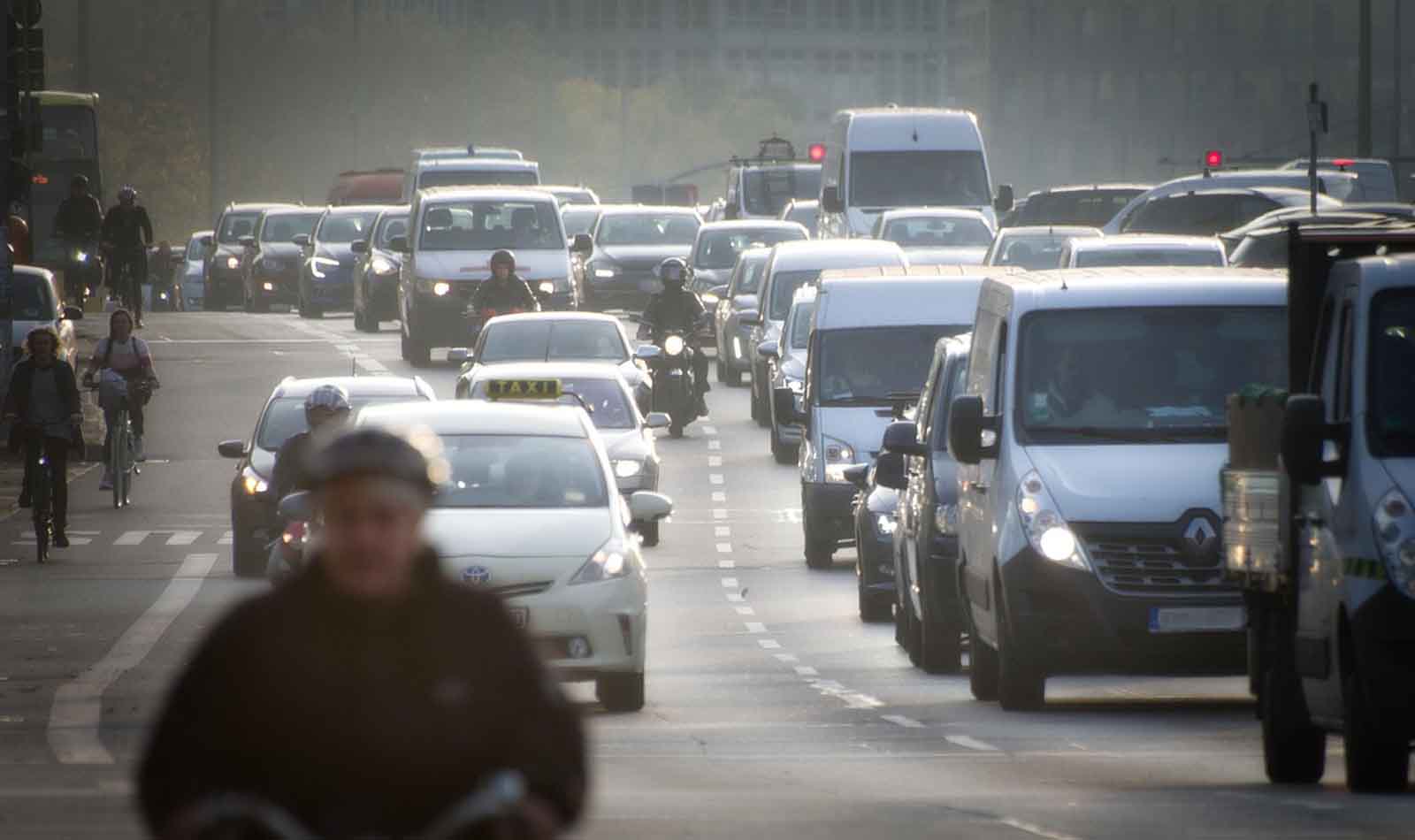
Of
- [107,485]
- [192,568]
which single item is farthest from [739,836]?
[107,485]

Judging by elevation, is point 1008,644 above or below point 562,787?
below

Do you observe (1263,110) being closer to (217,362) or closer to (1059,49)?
(1059,49)

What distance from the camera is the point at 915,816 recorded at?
38.4 ft

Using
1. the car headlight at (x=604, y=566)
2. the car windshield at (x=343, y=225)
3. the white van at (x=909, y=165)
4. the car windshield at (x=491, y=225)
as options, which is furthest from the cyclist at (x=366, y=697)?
the car windshield at (x=343, y=225)

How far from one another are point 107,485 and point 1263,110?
325 ft

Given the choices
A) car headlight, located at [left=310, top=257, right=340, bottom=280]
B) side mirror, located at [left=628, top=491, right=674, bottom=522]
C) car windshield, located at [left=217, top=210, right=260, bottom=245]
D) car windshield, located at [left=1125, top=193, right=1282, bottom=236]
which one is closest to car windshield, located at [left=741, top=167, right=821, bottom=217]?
car windshield, located at [left=217, top=210, right=260, bottom=245]

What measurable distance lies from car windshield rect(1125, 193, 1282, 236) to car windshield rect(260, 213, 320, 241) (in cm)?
2735

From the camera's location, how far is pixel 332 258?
58.2m

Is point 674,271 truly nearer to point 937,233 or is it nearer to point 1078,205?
point 1078,205

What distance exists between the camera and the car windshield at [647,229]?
56.2 metres

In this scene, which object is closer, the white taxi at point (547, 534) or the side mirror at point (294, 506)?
the white taxi at point (547, 534)

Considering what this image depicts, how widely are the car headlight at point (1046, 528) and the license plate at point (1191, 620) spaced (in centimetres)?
40

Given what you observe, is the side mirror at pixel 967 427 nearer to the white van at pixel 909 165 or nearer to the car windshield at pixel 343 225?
the white van at pixel 909 165

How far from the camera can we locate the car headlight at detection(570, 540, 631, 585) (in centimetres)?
1684
